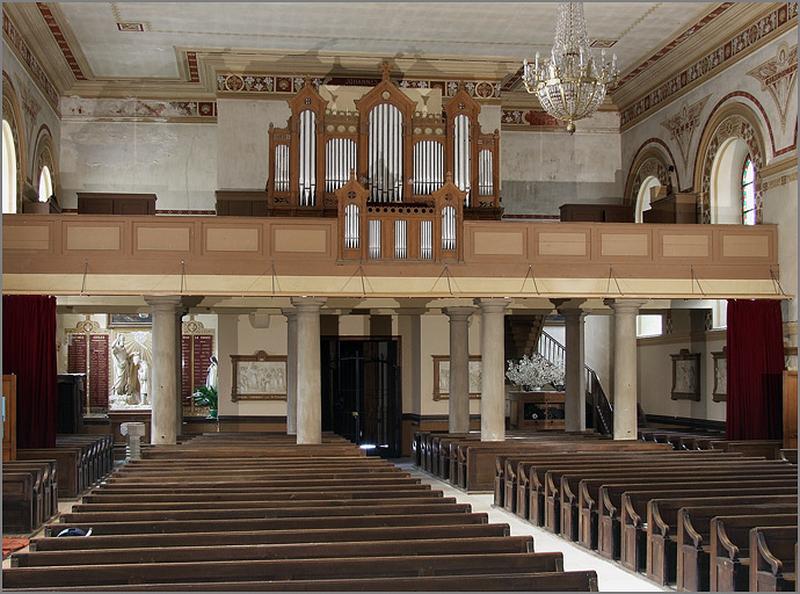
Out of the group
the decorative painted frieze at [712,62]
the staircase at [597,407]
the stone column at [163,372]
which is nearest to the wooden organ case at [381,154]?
the stone column at [163,372]

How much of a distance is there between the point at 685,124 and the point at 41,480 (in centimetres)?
1359

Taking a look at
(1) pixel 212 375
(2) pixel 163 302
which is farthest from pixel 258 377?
(2) pixel 163 302

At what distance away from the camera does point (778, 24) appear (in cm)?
1744

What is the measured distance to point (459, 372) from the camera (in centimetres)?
2081

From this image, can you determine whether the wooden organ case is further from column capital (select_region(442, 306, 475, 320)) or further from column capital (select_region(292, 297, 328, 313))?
column capital (select_region(442, 306, 475, 320))

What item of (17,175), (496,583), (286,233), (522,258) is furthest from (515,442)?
(496,583)

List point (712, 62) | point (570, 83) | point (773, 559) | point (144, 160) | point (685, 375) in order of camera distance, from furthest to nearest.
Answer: point (144, 160), point (685, 375), point (712, 62), point (570, 83), point (773, 559)

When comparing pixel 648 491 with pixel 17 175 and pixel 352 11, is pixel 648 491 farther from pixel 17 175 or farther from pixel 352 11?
pixel 17 175

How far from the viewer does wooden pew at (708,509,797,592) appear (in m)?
8.63

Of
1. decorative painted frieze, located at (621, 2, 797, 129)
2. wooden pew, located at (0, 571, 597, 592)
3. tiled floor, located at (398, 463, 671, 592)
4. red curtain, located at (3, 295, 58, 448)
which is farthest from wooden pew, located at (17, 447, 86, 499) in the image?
decorative painted frieze, located at (621, 2, 797, 129)

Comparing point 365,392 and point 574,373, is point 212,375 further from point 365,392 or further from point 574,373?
point 574,373

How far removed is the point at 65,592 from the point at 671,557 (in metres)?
5.93

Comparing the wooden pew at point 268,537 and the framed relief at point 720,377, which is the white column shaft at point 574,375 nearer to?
the framed relief at point 720,377

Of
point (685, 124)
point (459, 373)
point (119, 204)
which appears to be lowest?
point (459, 373)
